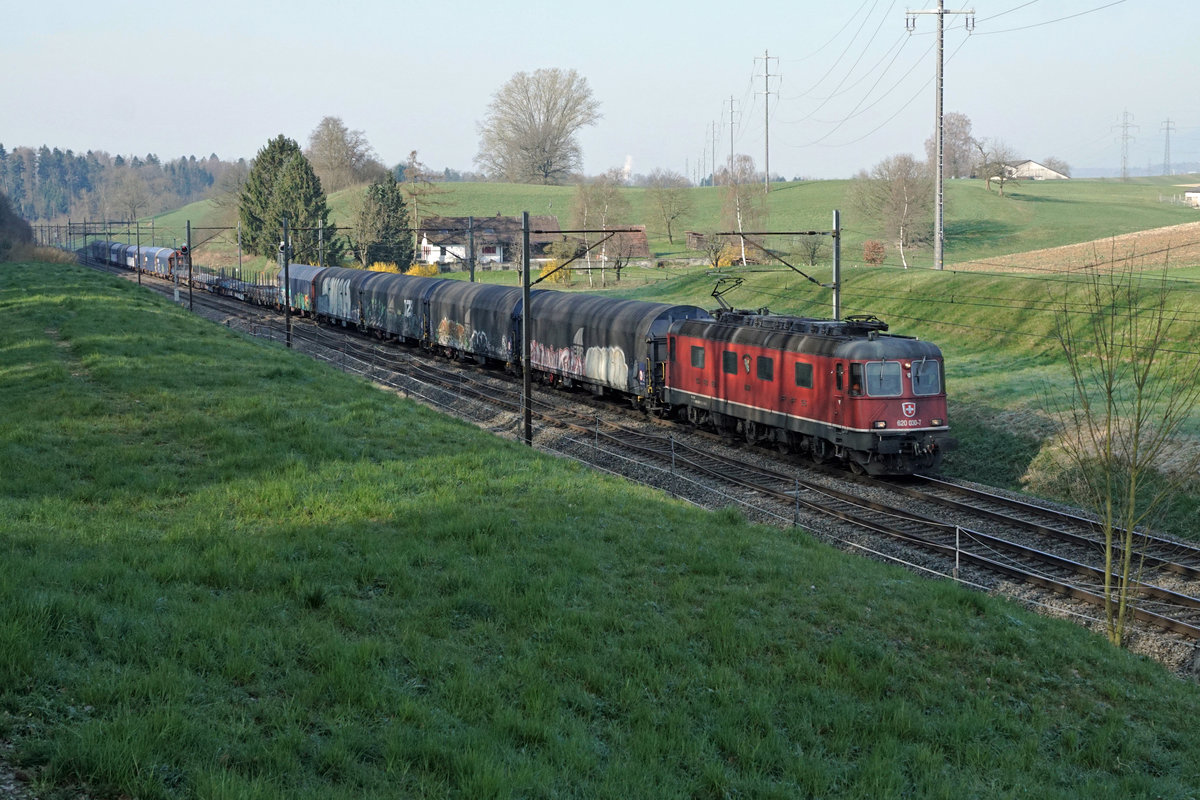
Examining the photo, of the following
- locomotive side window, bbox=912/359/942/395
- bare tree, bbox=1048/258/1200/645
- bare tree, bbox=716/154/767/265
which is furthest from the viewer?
bare tree, bbox=716/154/767/265

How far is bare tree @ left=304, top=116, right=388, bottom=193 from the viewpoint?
147 metres

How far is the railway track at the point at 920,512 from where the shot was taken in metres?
17.8

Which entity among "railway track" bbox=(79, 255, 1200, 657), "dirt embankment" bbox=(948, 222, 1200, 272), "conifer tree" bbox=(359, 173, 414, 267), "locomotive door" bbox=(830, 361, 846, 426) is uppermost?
"conifer tree" bbox=(359, 173, 414, 267)

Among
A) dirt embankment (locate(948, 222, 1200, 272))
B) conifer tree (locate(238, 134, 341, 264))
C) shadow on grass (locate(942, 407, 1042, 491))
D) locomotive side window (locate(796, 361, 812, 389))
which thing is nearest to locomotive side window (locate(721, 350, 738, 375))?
locomotive side window (locate(796, 361, 812, 389))

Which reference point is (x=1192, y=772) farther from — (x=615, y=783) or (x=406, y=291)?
(x=406, y=291)

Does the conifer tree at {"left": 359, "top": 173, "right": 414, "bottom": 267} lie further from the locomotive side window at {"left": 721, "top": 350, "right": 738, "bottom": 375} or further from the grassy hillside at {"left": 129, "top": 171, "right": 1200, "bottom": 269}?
the locomotive side window at {"left": 721, "top": 350, "right": 738, "bottom": 375}

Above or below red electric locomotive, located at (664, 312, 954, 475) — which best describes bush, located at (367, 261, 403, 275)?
above

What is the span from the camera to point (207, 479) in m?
16.8

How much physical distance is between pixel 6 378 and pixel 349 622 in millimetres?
18805

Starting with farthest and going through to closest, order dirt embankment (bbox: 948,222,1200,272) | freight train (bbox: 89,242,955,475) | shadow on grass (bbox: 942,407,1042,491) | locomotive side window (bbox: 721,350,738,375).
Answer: dirt embankment (bbox: 948,222,1200,272) → locomotive side window (bbox: 721,350,738,375) → shadow on grass (bbox: 942,407,1042,491) → freight train (bbox: 89,242,955,475)

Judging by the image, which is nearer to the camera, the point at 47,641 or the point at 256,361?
the point at 47,641

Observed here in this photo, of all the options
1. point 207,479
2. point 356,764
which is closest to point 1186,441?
point 207,479

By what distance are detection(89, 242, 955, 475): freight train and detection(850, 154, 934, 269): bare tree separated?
48.1 metres

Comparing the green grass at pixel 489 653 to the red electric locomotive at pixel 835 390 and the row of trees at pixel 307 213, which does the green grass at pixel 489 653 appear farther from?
the row of trees at pixel 307 213
